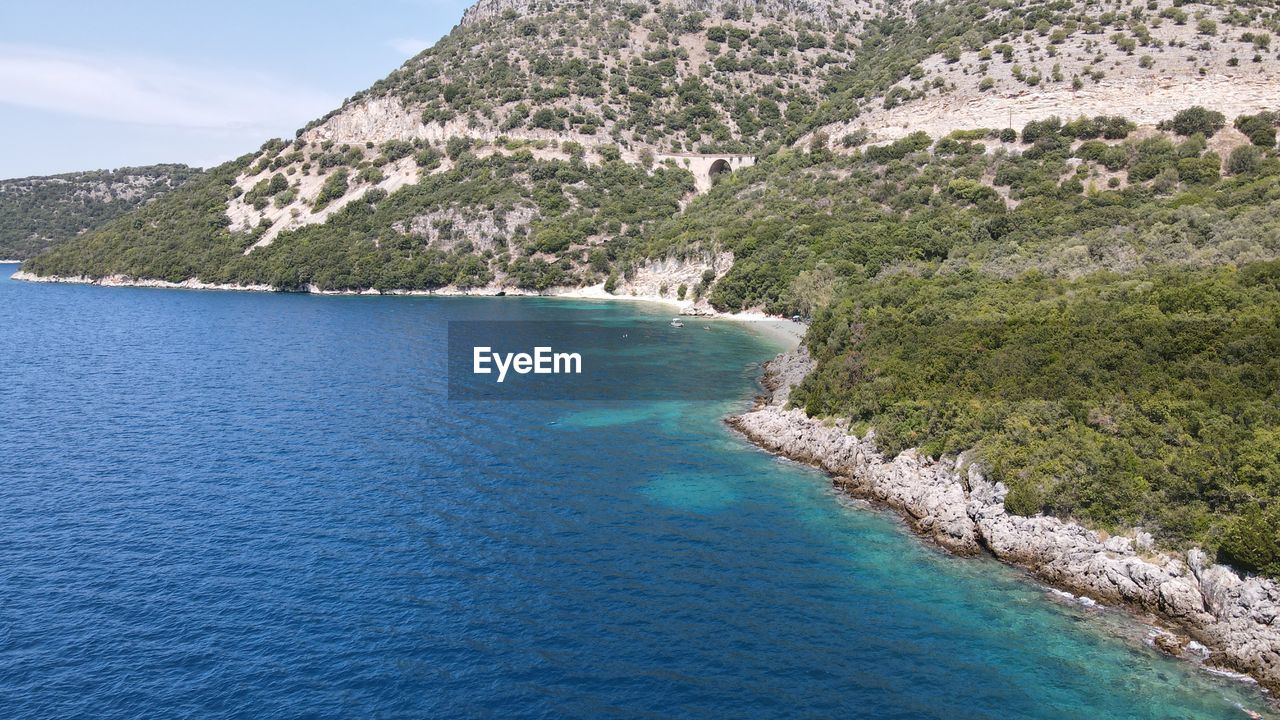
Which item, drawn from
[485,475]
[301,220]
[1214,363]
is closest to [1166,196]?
[1214,363]

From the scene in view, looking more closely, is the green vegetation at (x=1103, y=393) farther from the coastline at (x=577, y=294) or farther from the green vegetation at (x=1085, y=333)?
the coastline at (x=577, y=294)

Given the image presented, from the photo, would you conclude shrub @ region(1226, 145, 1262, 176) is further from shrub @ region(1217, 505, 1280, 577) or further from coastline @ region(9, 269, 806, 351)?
shrub @ region(1217, 505, 1280, 577)

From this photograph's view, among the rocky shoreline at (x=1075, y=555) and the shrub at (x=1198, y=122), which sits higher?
the shrub at (x=1198, y=122)

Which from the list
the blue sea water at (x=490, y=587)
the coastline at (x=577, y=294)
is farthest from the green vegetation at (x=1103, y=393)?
the coastline at (x=577, y=294)

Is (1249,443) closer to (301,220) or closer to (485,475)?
(485,475)

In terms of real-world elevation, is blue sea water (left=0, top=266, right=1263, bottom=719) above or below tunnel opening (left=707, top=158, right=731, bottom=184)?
below
